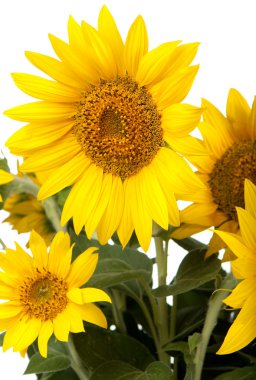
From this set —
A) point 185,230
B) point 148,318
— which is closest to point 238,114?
point 185,230

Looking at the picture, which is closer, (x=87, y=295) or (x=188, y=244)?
(x=87, y=295)

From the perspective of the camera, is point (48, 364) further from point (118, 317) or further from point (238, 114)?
point (238, 114)

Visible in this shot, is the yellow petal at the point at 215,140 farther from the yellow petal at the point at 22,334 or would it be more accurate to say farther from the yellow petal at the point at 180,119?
the yellow petal at the point at 22,334

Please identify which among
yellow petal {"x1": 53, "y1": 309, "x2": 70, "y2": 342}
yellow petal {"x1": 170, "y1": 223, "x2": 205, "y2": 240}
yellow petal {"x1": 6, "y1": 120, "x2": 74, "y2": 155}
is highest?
yellow petal {"x1": 6, "y1": 120, "x2": 74, "y2": 155}

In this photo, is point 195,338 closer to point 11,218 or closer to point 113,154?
point 113,154

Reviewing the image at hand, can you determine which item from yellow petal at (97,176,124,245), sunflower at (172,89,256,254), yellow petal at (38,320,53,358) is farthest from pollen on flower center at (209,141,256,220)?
yellow petal at (38,320,53,358)

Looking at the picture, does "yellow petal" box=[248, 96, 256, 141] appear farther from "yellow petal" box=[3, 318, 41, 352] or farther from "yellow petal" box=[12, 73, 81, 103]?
"yellow petal" box=[3, 318, 41, 352]
